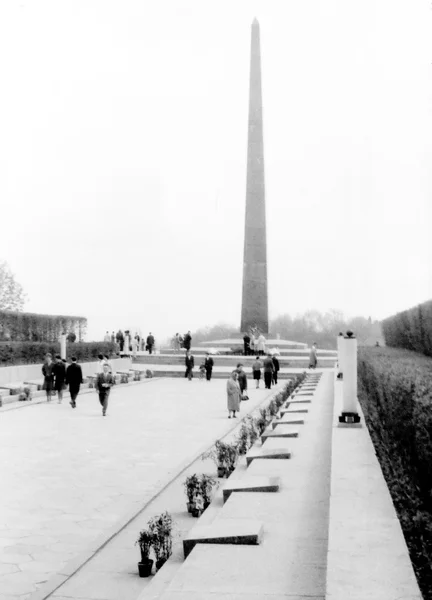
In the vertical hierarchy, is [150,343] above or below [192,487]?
above

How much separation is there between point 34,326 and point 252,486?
2763cm

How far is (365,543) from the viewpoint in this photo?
466cm

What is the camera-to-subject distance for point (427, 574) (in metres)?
4.77

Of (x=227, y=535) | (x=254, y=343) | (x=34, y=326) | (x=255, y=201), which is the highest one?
(x=255, y=201)

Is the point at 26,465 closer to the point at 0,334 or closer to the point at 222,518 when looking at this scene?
the point at 222,518

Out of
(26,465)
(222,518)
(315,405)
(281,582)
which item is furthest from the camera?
(315,405)

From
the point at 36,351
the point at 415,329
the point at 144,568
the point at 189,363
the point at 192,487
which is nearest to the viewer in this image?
the point at 144,568

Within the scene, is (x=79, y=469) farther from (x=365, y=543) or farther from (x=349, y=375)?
(x=365, y=543)

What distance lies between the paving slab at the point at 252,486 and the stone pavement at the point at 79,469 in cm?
121

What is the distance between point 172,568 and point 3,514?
330 cm

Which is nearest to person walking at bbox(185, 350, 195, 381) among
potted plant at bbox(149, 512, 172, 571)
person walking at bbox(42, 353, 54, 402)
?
person walking at bbox(42, 353, 54, 402)

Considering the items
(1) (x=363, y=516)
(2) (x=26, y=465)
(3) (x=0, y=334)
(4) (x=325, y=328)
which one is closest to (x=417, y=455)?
(1) (x=363, y=516)

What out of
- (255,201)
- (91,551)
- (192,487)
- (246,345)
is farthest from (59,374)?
(255,201)

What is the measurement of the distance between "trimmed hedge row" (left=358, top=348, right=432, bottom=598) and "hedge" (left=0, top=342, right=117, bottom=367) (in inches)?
806
